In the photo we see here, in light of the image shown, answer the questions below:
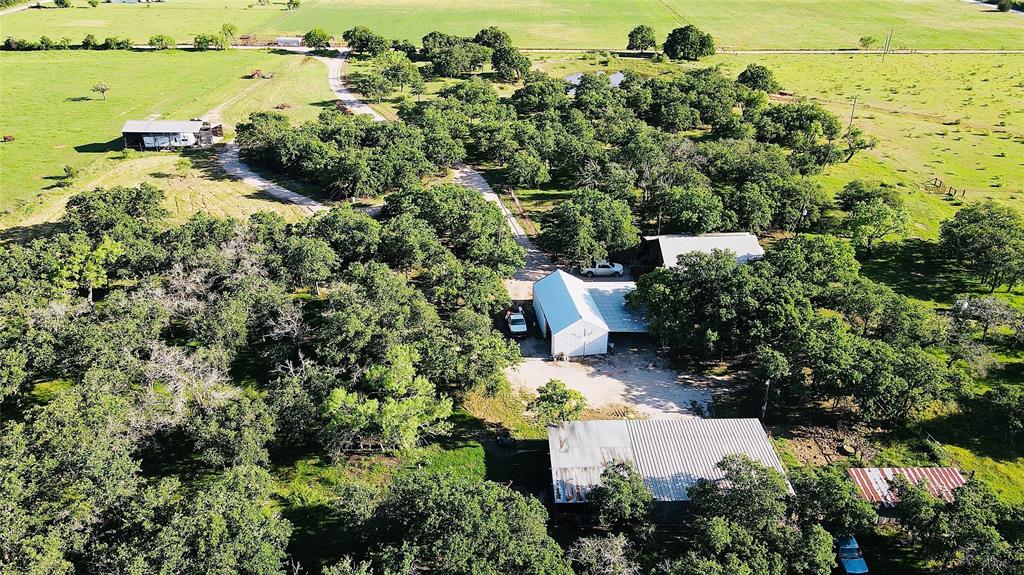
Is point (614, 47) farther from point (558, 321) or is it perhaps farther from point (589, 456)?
point (589, 456)

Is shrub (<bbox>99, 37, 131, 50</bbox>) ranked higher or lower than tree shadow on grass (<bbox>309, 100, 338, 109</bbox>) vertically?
higher

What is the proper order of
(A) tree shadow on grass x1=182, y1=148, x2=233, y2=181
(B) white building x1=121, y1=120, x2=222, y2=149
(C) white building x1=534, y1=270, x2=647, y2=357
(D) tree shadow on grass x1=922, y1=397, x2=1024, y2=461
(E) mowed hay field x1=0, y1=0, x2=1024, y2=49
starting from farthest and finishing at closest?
(E) mowed hay field x1=0, y1=0, x2=1024, y2=49, (B) white building x1=121, y1=120, x2=222, y2=149, (A) tree shadow on grass x1=182, y1=148, x2=233, y2=181, (C) white building x1=534, y1=270, x2=647, y2=357, (D) tree shadow on grass x1=922, y1=397, x2=1024, y2=461

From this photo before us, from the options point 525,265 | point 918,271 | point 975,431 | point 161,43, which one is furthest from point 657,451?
point 161,43

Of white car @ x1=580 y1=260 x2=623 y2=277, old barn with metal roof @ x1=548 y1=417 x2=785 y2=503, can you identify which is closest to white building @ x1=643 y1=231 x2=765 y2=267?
white car @ x1=580 y1=260 x2=623 y2=277

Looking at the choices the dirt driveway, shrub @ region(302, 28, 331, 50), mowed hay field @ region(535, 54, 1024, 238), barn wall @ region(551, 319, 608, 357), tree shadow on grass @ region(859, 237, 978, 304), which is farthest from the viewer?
shrub @ region(302, 28, 331, 50)

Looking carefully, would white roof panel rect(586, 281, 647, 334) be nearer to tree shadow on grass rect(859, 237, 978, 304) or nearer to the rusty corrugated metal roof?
the rusty corrugated metal roof

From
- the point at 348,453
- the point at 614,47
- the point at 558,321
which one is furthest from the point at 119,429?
the point at 614,47

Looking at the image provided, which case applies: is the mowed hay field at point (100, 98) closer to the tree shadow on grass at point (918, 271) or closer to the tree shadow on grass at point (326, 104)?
the tree shadow on grass at point (326, 104)
